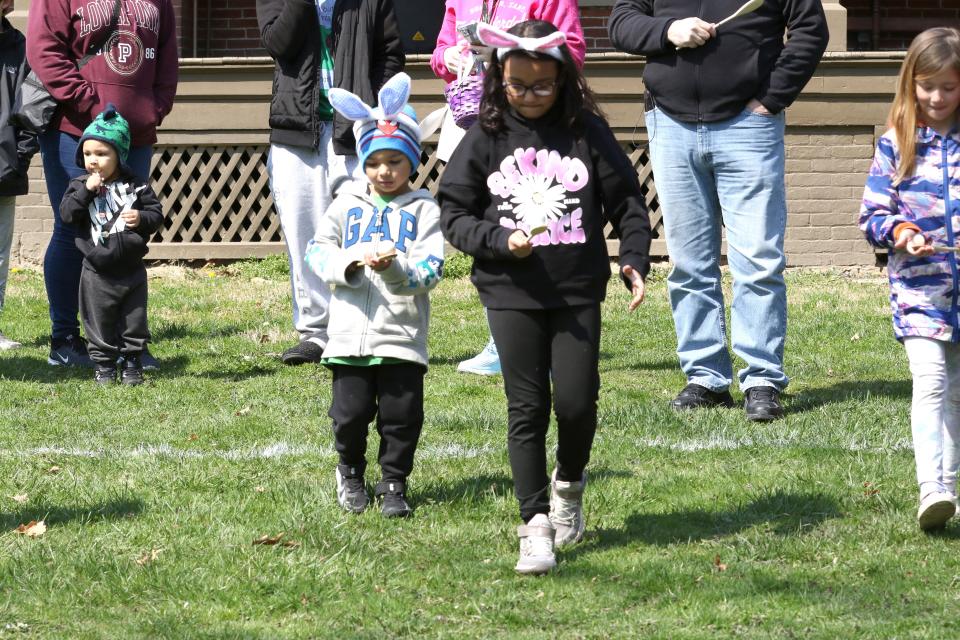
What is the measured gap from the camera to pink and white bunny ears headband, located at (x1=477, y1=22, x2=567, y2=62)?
14.1 feet

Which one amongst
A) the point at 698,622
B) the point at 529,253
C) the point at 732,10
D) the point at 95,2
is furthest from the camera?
the point at 95,2

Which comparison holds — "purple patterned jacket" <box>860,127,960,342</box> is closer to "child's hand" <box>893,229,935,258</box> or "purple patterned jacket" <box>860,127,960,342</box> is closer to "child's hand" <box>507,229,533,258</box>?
"child's hand" <box>893,229,935,258</box>

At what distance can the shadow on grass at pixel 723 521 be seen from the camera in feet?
15.3

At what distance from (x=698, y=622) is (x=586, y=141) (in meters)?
1.54

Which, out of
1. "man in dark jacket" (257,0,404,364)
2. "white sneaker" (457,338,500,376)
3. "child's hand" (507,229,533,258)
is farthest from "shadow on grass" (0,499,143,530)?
"white sneaker" (457,338,500,376)

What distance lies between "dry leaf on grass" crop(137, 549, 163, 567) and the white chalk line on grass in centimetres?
132

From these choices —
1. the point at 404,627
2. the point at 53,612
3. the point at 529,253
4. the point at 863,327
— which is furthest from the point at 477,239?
the point at 863,327

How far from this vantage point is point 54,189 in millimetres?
8227

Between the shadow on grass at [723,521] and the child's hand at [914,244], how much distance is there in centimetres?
97

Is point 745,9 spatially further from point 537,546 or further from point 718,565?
point 537,546

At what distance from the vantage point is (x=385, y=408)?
4949mm

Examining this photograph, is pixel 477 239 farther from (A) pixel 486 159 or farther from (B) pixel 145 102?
(B) pixel 145 102

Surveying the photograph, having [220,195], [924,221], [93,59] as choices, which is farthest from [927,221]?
[220,195]

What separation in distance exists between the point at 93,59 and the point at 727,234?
3691 mm
